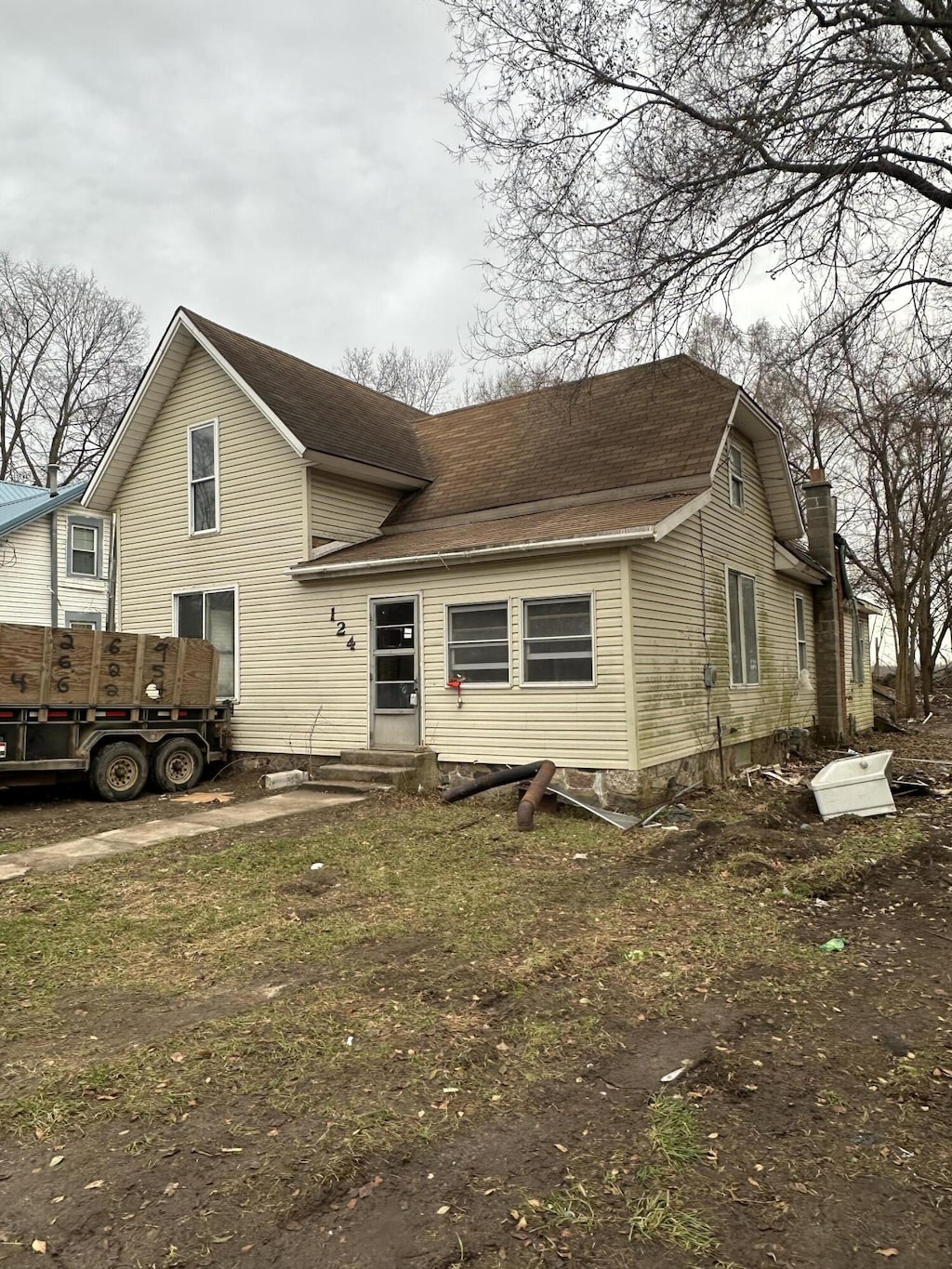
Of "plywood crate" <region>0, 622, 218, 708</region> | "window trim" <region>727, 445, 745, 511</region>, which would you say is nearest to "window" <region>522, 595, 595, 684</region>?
"window trim" <region>727, 445, 745, 511</region>

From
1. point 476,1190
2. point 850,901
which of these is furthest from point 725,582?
point 476,1190

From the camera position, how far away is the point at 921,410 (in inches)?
417

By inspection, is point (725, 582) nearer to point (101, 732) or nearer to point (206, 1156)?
point (101, 732)

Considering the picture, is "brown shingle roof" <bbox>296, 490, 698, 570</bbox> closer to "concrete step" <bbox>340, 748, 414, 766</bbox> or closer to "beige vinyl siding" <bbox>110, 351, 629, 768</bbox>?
"beige vinyl siding" <bbox>110, 351, 629, 768</bbox>

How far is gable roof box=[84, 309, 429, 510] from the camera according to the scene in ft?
43.2

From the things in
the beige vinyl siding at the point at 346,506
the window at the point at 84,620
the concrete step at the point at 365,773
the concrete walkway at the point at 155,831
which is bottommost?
the concrete walkway at the point at 155,831

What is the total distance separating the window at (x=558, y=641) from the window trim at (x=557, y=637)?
1cm

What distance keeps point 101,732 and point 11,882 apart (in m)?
4.30

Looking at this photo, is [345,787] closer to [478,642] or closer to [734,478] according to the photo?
[478,642]

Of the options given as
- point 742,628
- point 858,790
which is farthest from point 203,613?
point 858,790

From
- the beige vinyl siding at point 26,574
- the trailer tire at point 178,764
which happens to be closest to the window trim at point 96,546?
the beige vinyl siding at point 26,574

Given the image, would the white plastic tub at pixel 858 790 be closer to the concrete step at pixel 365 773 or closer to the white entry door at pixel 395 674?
the concrete step at pixel 365 773

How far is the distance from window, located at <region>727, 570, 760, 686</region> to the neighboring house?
15.8m

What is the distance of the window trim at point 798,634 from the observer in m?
17.1
